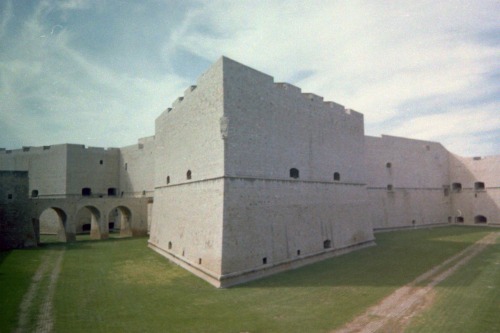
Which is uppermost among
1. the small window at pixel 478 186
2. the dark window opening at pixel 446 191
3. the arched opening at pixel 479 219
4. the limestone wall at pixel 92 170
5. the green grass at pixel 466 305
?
the limestone wall at pixel 92 170

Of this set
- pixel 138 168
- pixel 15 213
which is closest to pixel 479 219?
pixel 138 168

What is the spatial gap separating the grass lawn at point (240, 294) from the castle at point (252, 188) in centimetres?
126

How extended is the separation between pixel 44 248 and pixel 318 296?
59.8 ft

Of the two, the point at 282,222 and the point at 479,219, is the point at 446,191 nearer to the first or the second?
the point at 479,219

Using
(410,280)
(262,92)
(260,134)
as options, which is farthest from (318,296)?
(262,92)

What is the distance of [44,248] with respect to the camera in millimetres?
20500

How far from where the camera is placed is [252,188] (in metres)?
13.7

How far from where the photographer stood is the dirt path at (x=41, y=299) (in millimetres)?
8703

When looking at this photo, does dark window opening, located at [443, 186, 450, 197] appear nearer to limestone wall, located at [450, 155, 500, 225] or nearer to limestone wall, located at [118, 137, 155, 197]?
limestone wall, located at [450, 155, 500, 225]

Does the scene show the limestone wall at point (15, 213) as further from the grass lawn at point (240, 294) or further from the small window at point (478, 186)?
the small window at point (478, 186)

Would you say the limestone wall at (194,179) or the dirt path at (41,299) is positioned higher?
the limestone wall at (194,179)

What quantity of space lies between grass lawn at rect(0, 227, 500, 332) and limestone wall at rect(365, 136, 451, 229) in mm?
12176

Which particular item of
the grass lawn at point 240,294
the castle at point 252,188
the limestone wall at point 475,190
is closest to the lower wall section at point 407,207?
the castle at point 252,188

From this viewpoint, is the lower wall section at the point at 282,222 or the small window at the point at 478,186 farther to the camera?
the small window at the point at 478,186
